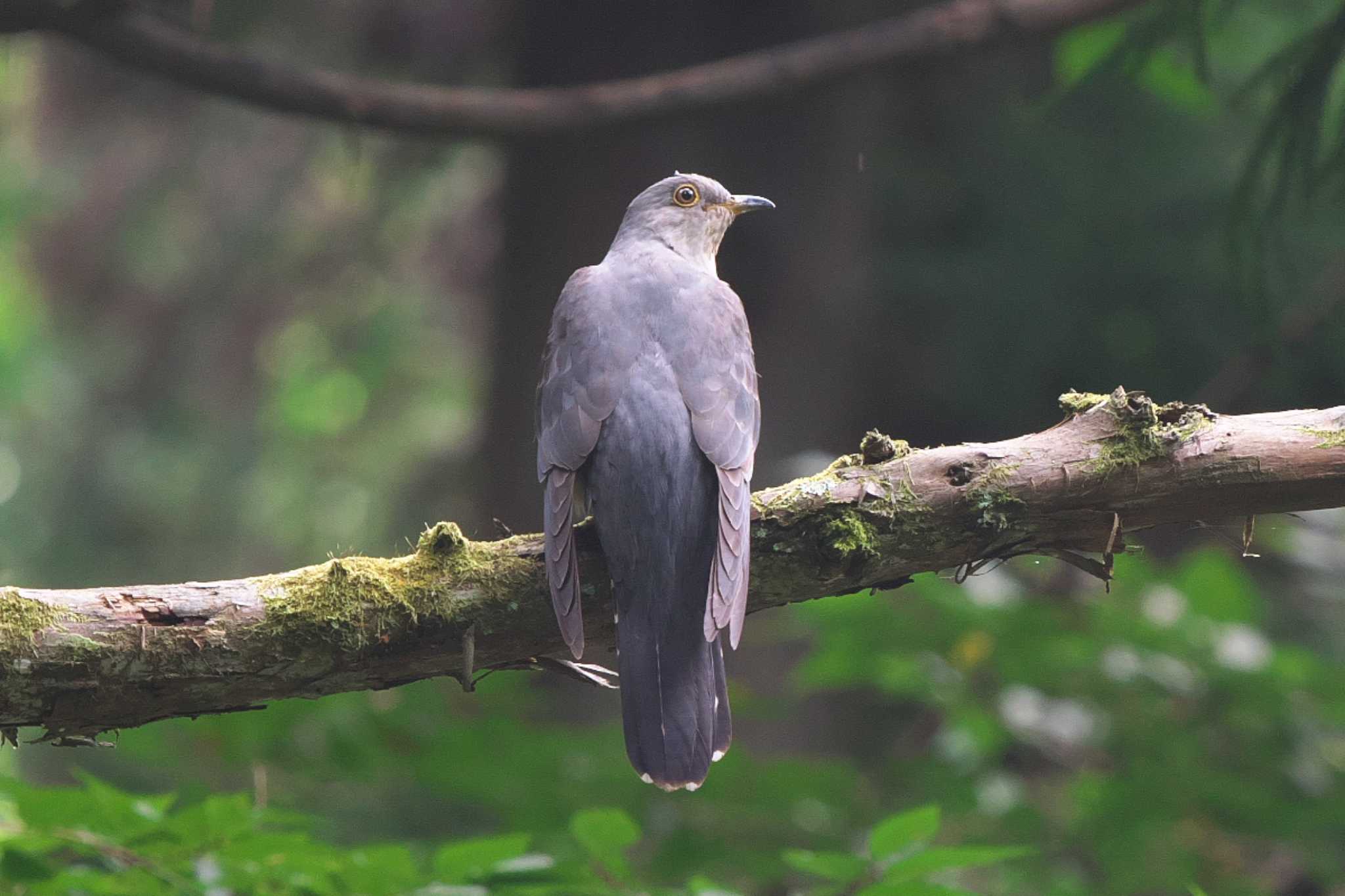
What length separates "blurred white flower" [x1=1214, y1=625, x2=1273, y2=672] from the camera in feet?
13.4

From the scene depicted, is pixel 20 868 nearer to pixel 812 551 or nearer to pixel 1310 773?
pixel 812 551

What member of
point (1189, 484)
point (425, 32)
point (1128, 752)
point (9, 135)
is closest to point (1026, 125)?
point (425, 32)

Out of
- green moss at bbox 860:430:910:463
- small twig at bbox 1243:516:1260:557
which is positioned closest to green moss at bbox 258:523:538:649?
green moss at bbox 860:430:910:463

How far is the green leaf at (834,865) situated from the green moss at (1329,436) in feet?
4.48

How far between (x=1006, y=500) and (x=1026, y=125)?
529 cm

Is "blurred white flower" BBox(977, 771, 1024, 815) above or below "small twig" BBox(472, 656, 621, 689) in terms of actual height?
below

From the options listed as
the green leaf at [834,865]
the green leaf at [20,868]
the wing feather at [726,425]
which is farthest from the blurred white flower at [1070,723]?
the green leaf at [20,868]

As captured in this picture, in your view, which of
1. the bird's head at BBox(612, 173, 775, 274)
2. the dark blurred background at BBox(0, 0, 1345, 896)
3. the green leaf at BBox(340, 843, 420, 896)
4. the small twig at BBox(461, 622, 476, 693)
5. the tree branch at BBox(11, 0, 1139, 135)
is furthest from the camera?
the tree branch at BBox(11, 0, 1139, 135)

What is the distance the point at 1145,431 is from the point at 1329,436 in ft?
1.30

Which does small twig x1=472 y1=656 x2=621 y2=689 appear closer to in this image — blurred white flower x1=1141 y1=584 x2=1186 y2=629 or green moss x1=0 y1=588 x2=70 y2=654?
green moss x1=0 y1=588 x2=70 y2=654

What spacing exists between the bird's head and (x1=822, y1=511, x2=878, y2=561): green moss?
77.0 inches

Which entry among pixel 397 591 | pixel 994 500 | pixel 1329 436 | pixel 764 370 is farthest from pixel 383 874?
pixel 764 370

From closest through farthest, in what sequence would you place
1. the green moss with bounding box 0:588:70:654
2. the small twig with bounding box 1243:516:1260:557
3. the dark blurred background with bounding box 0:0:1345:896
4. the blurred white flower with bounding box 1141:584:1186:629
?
the green moss with bounding box 0:588:70:654 < the small twig with bounding box 1243:516:1260:557 < the dark blurred background with bounding box 0:0:1345:896 < the blurred white flower with bounding box 1141:584:1186:629

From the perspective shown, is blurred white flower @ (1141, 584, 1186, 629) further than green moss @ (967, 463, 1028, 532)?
Yes
